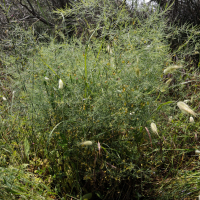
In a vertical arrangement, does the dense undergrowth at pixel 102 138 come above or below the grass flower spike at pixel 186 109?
below

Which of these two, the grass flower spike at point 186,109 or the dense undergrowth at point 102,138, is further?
the dense undergrowth at point 102,138

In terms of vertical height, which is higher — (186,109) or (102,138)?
(186,109)

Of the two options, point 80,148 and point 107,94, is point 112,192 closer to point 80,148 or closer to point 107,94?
point 80,148

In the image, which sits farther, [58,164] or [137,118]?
[58,164]

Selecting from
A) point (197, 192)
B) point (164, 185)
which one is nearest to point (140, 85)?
point (164, 185)

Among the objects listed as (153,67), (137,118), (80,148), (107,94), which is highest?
(153,67)

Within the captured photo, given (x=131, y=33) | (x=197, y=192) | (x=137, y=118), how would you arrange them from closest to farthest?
(x=137, y=118) → (x=197, y=192) → (x=131, y=33)

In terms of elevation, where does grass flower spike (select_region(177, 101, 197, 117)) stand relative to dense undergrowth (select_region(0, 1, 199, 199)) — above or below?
above

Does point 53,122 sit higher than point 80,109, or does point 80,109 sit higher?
point 80,109

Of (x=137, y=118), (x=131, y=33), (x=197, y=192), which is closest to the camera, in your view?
(x=137, y=118)

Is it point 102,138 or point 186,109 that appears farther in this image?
point 102,138

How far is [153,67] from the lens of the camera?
1396 millimetres

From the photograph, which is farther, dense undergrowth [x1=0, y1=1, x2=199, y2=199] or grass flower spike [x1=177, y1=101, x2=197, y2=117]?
dense undergrowth [x1=0, y1=1, x2=199, y2=199]

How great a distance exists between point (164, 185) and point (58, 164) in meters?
0.79
